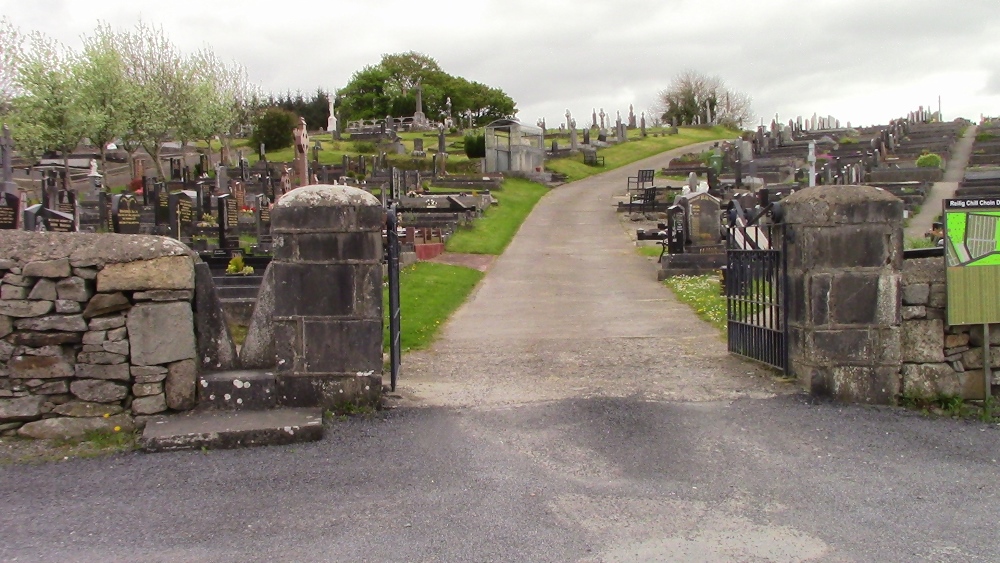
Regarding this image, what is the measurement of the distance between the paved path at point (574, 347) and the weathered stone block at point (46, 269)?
2840mm

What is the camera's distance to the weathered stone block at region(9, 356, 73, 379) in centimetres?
614

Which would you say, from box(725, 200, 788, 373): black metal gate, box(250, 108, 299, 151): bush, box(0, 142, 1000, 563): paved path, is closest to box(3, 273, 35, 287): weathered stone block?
box(0, 142, 1000, 563): paved path

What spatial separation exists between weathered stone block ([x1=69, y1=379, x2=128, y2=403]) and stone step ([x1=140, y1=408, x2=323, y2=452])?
333 mm

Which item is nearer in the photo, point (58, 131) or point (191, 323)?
point (191, 323)

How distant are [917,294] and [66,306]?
22.5ft

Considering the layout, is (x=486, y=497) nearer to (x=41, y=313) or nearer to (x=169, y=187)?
(x=41, y=313)

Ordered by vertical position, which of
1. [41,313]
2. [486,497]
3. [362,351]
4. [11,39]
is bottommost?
[486,497]

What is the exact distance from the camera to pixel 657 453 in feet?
19.5

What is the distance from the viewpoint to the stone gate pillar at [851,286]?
7172 mm

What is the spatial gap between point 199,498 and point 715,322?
26.6 ft

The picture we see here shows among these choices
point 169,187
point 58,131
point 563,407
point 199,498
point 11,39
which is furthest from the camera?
point 11,39

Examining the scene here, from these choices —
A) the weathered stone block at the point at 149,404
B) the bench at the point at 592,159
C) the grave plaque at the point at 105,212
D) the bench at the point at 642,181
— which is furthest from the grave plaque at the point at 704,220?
the bench at the point at 592,159

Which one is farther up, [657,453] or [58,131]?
[58,131]

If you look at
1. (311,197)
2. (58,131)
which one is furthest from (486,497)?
(58,131)
